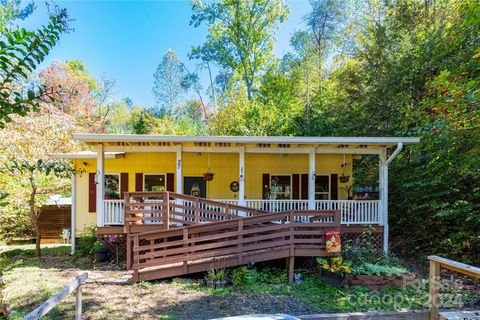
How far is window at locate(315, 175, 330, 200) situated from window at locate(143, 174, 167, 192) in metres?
5.62

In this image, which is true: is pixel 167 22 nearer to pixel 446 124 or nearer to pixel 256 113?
pixel 256 113

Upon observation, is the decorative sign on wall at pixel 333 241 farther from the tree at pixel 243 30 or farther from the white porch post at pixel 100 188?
the tree at pixel 243 30

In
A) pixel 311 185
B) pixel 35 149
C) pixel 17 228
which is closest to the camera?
pixel 311 185

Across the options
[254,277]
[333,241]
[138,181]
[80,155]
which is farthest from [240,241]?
[80,155]

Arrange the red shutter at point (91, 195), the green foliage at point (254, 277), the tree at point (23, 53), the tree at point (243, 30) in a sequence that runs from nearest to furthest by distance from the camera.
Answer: the tree at point (23, 53)
the green foliage at point (254, 277)
the red shutter at point (91, 195)
the tree at point (243, 30)

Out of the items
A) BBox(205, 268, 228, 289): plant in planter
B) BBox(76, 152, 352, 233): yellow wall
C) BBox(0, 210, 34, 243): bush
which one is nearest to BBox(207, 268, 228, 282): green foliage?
BBox(205, 268, 228, 289): plant in planter

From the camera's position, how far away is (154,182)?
35.1ft

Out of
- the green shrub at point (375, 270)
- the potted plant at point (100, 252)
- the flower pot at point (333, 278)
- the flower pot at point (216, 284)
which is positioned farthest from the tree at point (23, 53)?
the potted plant at point (100, 252)

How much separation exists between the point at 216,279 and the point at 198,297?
77 centimetres

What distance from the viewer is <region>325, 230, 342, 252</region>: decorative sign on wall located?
6488 millimetres

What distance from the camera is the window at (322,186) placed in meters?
10.7

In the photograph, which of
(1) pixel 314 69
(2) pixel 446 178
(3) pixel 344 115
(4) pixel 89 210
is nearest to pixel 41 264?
(4) pixel 89 210

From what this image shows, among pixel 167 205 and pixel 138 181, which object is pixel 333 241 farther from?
pixel 138 181

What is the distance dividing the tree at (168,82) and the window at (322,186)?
21898 mm
